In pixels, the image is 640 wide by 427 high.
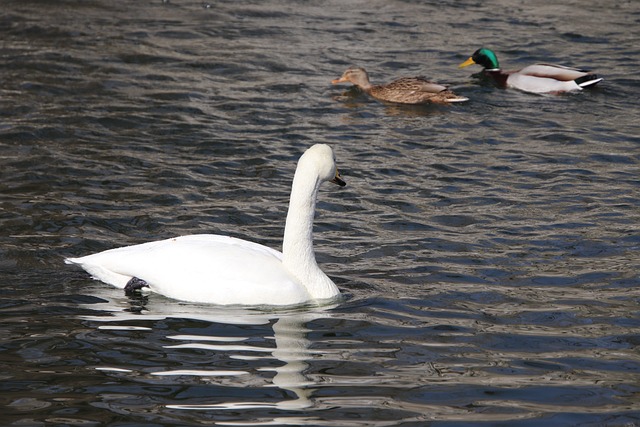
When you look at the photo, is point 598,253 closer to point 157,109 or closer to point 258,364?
point 258,364

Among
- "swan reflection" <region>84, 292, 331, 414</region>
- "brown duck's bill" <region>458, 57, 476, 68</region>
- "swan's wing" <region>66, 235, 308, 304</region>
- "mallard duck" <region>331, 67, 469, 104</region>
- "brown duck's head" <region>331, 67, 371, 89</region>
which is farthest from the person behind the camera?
"brown duck's bill" <region>458, 57, 476, 68</region>

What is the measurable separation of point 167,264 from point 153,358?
3.87 feet

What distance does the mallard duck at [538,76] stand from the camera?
15109 mm

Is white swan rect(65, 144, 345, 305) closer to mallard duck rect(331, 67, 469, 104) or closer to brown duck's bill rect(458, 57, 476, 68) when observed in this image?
mallard duck rect(331, 67, 469, 104)

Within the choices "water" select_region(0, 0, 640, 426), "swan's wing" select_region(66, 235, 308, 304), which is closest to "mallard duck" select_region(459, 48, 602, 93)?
"water" select_region(0, 0, 640, 426)

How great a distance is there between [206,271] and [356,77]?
794 centimetres

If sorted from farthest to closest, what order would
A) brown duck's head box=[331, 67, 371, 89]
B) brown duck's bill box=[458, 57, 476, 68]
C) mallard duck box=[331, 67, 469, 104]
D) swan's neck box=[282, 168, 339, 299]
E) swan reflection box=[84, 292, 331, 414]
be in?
brown duck's bill box=[458, 57, 476, 68]
brown duck's head box=[331, 67, 371, 89]
mallard duck box=[331, 67, 469, 104]
swan's neck box=[282, 168, 339, 299]
swan reflection box=[84, 292, 331, 414]

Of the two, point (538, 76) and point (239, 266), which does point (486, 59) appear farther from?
point (239, 266)

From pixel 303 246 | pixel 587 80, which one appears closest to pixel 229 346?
pixel 303 246

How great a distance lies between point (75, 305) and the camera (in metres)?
7.71

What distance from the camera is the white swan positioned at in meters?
7.72

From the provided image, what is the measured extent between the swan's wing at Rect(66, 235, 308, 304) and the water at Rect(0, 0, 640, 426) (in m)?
0.14

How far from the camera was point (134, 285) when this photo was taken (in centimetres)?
788

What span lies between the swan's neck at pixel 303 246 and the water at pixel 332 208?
0.21 meters
